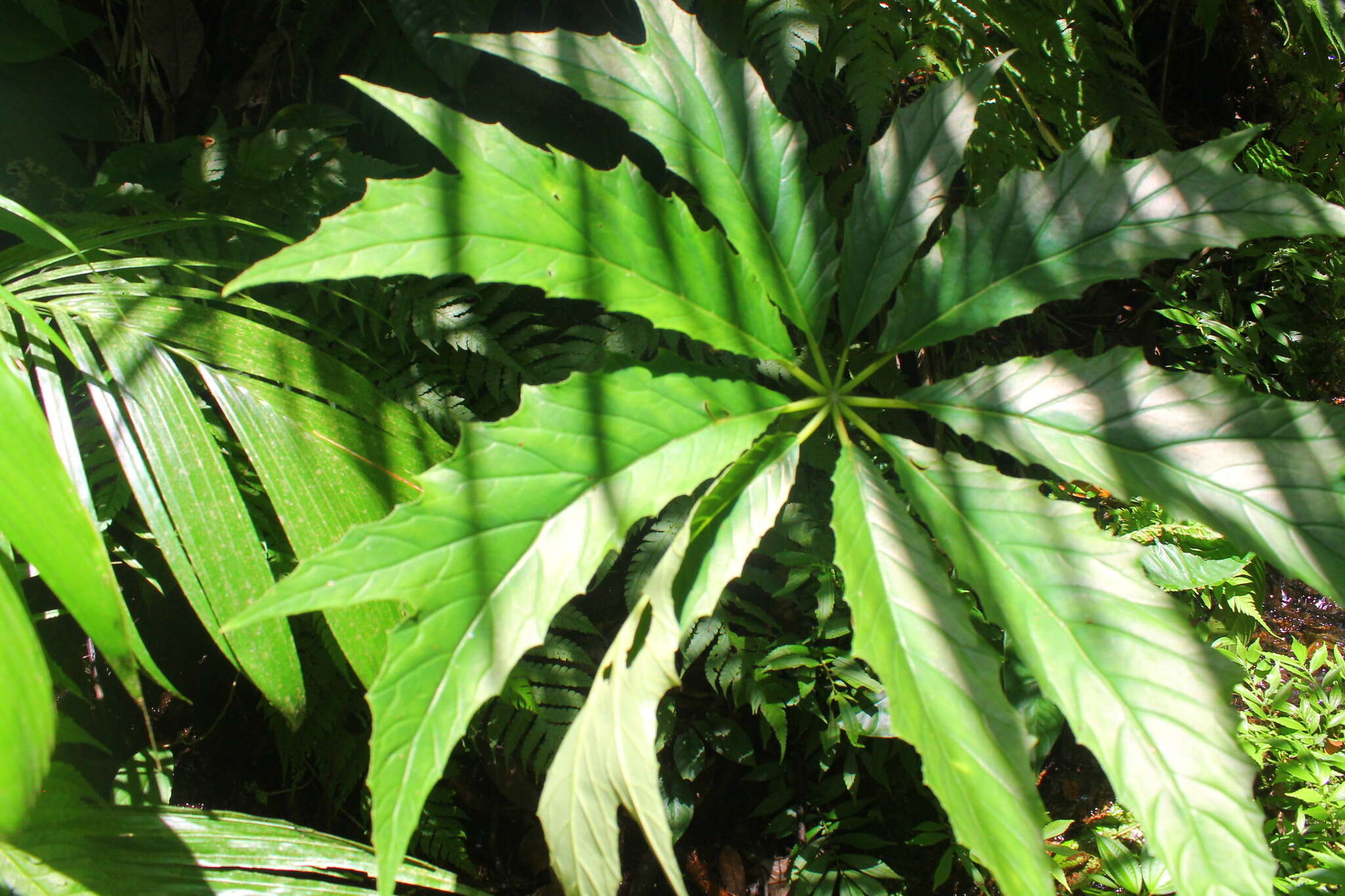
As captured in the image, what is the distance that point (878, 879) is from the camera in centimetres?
136

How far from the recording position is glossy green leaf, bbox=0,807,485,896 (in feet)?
2.25

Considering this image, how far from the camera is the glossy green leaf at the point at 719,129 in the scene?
0.64m

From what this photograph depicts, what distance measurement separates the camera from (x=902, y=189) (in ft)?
2.28

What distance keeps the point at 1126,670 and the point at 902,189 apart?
43 centimetres

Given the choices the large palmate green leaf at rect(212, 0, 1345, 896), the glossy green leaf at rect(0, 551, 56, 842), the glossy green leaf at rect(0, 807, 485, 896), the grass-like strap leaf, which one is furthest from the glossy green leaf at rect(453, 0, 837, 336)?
the glossy green leaf at rect(0, 807, 485, 896)

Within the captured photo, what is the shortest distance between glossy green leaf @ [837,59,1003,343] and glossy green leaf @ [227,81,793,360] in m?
0.12

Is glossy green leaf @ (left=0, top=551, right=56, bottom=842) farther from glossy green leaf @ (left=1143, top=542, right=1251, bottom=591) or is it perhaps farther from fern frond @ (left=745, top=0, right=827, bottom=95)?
glossy green leaf @ (left=1143, top=542, right=1251, bottom=591)

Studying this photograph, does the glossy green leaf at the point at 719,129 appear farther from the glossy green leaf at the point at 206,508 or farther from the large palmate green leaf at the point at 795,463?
the glossy green leaf at the point at 206,508

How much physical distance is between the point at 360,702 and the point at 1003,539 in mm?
1043

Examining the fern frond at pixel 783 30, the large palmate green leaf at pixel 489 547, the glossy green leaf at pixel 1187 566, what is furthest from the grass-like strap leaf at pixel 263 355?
the glossy green leaf at pixel 1187 566

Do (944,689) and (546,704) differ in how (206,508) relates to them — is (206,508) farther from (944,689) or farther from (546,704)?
(546,704)

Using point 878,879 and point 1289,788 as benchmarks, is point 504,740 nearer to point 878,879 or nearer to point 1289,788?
point 878,879

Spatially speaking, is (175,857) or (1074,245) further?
(175,857)

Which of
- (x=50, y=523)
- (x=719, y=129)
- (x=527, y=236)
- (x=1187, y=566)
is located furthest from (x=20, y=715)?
(x=1187, y=566)
